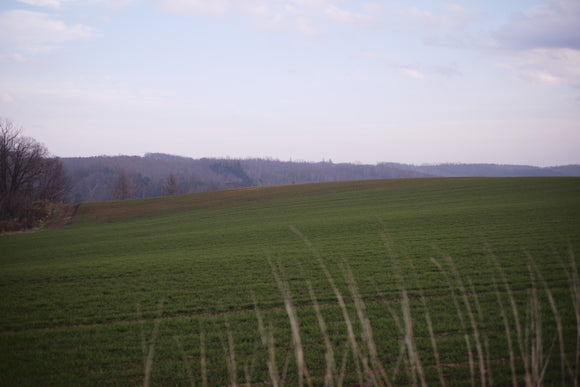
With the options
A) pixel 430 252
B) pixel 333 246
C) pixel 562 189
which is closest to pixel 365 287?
pixel 430 252

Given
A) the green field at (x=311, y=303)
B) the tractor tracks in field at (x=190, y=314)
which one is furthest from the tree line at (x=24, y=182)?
the tractor tracks in field at (x=190, y=314)

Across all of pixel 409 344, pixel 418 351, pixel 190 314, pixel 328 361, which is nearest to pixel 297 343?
pixel 328 361

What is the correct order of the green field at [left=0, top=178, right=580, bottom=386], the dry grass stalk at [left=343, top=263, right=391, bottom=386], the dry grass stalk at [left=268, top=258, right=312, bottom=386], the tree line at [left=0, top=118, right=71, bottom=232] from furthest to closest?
the tree line at [left=0, top=118, right=71, bottom=232] < the green field at [left=0, top=178, right=580, bottom=386] < the dry grass stalk at [left=343, top=263, right=391, bottom=386] < the dry grass stalk at [left=268, top=258, right=312, bottom=386]

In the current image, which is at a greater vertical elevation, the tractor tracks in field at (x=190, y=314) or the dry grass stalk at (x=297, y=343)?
the dry grass stalk at (x=297, y=343)

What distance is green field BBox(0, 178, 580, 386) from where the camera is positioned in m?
6.11

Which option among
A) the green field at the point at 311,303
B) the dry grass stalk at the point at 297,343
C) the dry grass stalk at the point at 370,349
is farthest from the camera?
the green field at the point at 311,303

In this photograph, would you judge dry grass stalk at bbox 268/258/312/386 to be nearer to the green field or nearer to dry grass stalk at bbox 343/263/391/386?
the green field

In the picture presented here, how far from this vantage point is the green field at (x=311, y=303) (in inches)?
240

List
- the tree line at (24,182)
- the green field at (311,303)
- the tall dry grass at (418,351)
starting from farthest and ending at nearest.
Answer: the tree line at (24,182)
the green field at (311,303)
the tall dry grass at (418,351)

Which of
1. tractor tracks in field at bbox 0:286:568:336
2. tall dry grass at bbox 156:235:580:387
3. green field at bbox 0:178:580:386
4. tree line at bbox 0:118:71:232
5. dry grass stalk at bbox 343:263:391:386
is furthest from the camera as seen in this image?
tree line at bbox 0:118:71:232

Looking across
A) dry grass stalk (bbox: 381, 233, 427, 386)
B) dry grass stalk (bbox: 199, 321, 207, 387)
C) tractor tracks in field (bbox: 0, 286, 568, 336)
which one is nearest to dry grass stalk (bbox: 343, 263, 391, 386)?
dry grass stalk (bbox: 381, 233, 427, 386)

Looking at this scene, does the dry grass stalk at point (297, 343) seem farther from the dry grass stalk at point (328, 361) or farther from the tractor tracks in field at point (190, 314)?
the tractor tracks in field at point (190, 314)

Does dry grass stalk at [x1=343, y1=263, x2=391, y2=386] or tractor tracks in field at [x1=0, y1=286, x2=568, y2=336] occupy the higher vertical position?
dry grass stalk at [x1=343, y1=263, x2=391, y2=386]

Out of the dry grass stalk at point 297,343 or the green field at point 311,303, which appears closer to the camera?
the dry grass stalk at point 297,343
